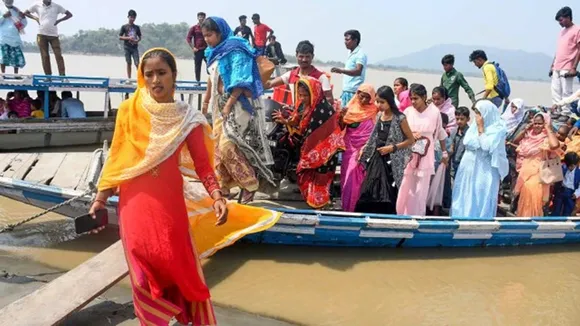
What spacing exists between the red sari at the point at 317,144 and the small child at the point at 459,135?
4.99ft

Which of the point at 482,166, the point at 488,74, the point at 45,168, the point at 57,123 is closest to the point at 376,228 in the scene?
the point at 482,166

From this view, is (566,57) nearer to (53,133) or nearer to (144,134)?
(144,134)

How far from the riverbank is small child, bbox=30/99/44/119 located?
523cm

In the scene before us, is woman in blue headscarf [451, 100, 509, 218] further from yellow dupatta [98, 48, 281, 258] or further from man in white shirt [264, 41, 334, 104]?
yellow dupatta [98, 48, 281, 258]

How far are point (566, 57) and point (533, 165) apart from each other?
319cm

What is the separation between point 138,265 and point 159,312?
27cm

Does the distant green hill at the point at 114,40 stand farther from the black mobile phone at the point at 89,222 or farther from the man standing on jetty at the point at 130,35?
the black mobile phone at the point at 89,222

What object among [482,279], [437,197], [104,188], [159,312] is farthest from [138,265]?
[437,197]

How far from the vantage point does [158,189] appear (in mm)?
2549

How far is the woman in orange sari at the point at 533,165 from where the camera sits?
5.48 meters

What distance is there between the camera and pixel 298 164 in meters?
5.07

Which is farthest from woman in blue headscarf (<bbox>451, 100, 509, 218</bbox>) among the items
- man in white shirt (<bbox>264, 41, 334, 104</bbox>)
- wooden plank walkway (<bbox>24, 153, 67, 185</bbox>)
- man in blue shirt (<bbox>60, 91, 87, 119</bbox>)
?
man in blue shirt (<bbox>60, 91, 87, 119</bbox>)

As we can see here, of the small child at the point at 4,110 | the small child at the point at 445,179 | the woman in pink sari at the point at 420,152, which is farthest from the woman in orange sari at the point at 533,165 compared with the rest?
the small child at the point at 4,110

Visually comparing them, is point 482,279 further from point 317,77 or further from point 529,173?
point 317,77
